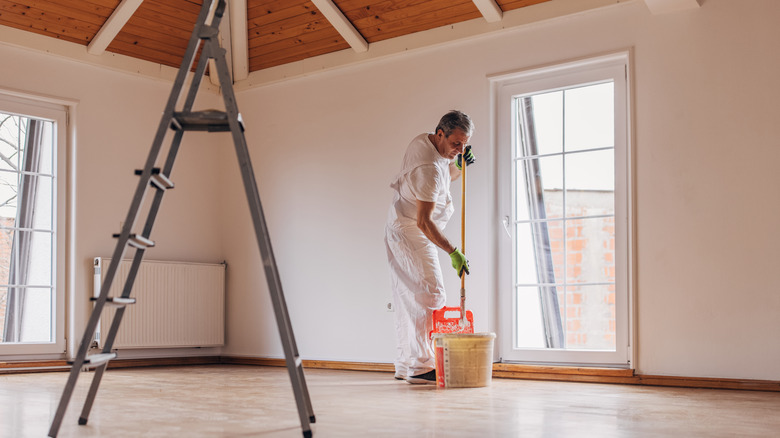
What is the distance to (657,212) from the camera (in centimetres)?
442

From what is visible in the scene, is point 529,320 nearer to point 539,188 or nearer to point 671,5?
point 539,188

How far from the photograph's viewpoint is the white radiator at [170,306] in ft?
18.7

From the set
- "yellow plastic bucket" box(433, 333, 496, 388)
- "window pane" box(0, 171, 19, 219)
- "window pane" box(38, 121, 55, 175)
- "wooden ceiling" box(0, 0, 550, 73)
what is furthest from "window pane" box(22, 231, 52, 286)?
"yellow plastic bucket" box(433, 333, 496, 388)

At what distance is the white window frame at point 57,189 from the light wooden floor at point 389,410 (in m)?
0.86

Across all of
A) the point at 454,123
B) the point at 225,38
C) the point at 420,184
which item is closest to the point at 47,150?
the point at 225,38

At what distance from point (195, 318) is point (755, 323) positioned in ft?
13.7

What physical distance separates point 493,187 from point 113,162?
2960 mm

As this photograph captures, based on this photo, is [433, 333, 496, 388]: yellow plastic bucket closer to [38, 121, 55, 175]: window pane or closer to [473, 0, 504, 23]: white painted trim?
[473, 0, 504, 23]: white painted trim

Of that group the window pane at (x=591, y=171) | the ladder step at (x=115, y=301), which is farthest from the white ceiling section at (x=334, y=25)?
the ladder step at (x=115, y=301)

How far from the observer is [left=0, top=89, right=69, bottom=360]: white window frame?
5.37 meters

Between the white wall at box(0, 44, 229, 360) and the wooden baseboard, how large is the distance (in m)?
0.41

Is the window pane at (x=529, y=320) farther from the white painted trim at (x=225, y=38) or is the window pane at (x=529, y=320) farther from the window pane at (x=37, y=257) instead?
the window pane at (x=37, y=257)

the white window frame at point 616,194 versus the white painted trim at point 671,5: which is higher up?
the white painted trim at point 671,5

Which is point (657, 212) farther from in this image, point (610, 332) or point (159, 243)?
point (159, 243)
